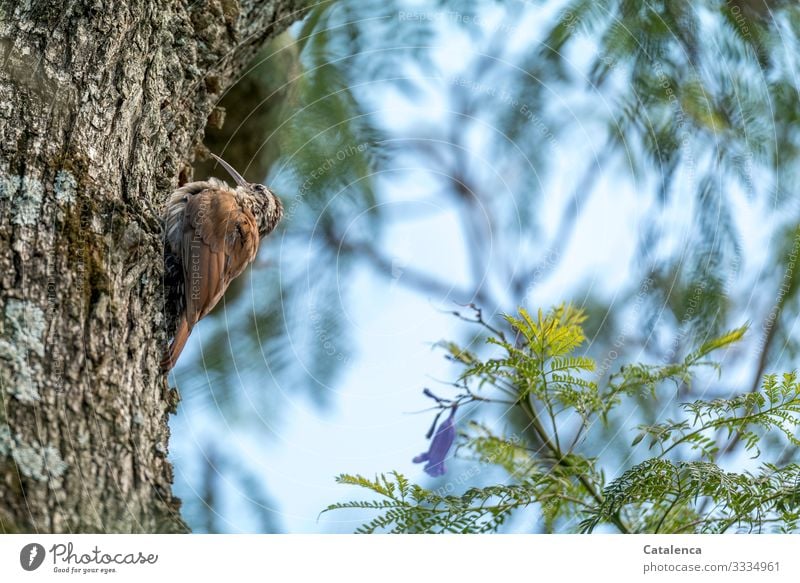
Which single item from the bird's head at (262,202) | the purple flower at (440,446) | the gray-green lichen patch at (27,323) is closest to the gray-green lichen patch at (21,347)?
the gray-green lichen patch at (27,323)

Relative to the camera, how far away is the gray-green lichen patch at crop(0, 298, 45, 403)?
1.40m

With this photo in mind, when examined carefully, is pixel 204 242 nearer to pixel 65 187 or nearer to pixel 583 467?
pixel 65 187

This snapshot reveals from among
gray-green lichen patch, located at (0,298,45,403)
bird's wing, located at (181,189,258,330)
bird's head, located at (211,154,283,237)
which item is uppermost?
bird's head, located at (211,154,283,237)

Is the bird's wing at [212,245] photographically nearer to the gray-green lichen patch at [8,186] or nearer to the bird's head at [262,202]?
Answer: the bird's head at [262,202]

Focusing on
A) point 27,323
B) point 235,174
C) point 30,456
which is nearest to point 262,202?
point 235,174

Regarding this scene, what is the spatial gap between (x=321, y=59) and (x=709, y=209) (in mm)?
1269

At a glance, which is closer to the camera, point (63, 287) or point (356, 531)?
point (63, 287)

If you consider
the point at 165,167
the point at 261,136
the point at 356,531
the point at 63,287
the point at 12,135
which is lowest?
the point at 356,531

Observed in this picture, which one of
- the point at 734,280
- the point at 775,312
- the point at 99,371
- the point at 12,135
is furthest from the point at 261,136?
the point at 775,312

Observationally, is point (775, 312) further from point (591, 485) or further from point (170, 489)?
point (170, 489)

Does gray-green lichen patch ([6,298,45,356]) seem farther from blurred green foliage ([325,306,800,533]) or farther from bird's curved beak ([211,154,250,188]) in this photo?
bird's curved beak ([211,154,250,188])

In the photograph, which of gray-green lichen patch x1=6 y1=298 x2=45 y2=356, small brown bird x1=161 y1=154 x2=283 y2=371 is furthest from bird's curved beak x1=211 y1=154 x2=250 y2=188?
gray-green lichen patch x1=6 y1=298 x2=45 y2=356

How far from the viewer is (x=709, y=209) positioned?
2533 mm

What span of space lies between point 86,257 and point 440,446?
894 mm
